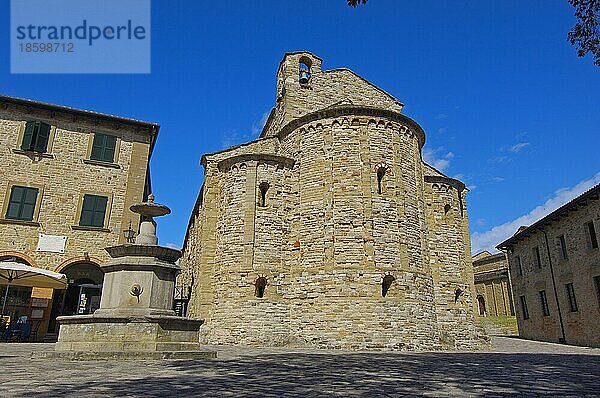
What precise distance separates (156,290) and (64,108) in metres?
12.9

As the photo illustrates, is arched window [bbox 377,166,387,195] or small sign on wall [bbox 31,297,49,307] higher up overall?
arched window [bbox 377,166,387,195]

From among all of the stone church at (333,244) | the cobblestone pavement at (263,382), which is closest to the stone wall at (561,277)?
the stone church at (333,244)

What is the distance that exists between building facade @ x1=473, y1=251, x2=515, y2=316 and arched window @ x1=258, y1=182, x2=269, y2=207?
94.2 ft

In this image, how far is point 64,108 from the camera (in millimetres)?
18672

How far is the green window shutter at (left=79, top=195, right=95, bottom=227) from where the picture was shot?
17.9 metres

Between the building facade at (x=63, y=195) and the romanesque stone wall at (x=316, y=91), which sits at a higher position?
the romanesque stone wall at (x=316, y=91)

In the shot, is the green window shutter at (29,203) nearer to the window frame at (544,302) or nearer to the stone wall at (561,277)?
the stone wall at (561,277)

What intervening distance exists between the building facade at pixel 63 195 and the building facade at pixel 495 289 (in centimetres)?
3431

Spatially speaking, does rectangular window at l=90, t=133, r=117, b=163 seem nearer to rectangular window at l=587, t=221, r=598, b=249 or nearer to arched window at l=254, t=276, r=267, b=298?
arched window at l=254, t=276, r=267, b=298

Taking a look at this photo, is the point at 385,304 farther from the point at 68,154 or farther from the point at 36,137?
the point at 36,137

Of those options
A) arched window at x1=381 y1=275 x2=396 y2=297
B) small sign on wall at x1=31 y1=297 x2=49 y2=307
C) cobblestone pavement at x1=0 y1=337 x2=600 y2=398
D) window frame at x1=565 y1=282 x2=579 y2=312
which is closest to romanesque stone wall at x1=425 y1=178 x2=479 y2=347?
arched window at x1=381 y1=275 x2=396 y2=297

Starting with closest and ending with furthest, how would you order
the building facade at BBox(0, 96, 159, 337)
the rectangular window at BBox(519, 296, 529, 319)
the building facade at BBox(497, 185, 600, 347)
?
the building facade at BBox(0, 96, 159, 337) < the building facade at BBox(497, 185, 600, 347) < the rectangular window at BBox(519, 296, 529, 319)

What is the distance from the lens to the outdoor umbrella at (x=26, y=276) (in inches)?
533

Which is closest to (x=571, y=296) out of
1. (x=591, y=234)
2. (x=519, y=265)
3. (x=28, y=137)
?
(x=591, y=234)
